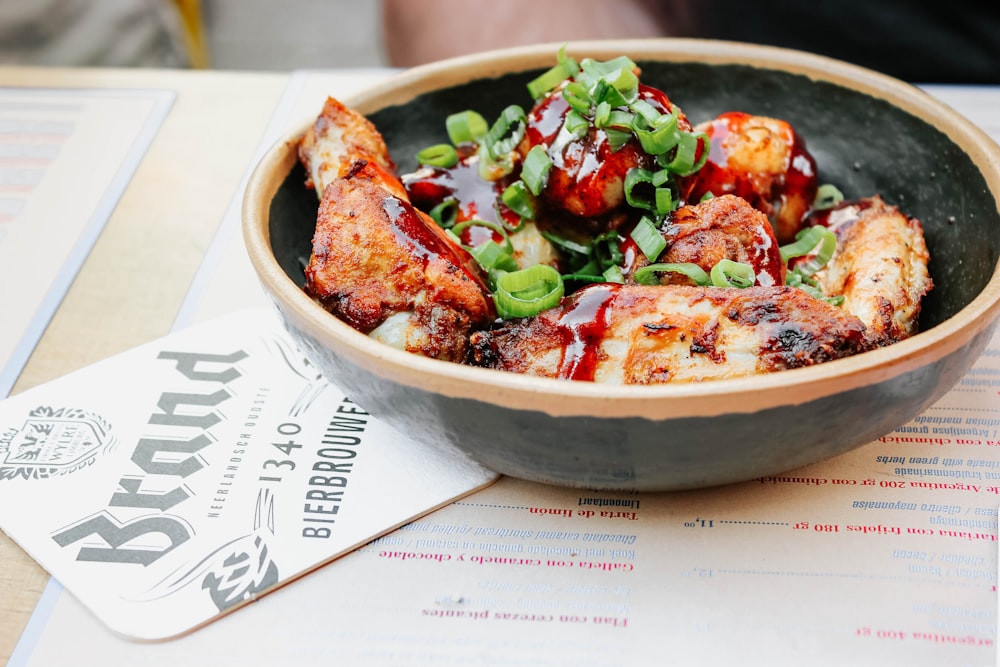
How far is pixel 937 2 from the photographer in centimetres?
242

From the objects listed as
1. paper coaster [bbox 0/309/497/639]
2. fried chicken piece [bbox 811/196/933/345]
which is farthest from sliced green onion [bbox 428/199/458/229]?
fried chicken piece [bbox 811/196/933/345]

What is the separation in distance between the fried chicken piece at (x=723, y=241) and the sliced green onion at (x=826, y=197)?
31cm

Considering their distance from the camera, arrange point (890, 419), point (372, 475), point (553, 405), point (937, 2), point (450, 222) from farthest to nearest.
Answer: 1. point (937, 2)
2. point (450, 222)
3. point (372, 475)
4. point (890, 419)
5. point (553, 405)

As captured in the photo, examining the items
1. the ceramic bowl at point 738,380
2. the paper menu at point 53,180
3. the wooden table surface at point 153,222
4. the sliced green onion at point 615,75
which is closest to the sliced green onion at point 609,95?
the sliced green onion at point 615,75

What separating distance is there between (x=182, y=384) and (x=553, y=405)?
2.56ft

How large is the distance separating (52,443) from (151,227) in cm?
69

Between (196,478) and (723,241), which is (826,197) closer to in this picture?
(723,241)

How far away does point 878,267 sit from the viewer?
4.44 ft

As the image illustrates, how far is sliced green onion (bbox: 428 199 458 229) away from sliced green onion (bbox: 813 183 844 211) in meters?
0.61

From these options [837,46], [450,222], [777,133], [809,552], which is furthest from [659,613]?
[837,46]

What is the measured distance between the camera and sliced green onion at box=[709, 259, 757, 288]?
49.4 inches

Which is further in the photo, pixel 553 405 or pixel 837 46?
pixel 837 46

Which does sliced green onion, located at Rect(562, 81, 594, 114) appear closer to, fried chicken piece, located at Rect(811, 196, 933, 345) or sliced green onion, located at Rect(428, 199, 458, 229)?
sliced green onion, located at Rect(428, 199, 458, 229)

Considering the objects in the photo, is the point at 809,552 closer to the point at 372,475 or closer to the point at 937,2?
the point at 372,475
